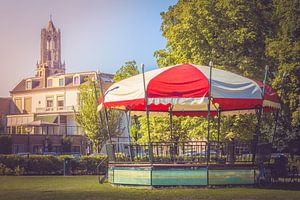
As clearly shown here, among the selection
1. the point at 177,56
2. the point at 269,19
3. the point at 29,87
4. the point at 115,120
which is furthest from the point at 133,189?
the point at 29,87

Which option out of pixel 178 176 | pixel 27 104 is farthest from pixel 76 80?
pixel 178 176

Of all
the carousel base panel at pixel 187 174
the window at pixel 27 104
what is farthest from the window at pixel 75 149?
the carousel base panel at pixel 187 174

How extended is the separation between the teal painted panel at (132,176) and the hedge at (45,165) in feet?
38.2

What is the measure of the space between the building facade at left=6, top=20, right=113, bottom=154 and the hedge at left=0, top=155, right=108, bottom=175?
3534cm

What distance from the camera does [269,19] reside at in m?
30.5

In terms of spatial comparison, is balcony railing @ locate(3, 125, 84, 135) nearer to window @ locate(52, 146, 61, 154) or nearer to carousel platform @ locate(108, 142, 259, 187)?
window @ locate(52, 146, 61, 154)

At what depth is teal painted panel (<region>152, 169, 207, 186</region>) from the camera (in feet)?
62.7

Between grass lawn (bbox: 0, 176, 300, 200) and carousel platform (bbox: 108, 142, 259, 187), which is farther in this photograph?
carousel platform (bbox: 108, 142, 259, 187)

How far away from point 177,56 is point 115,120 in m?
30.1

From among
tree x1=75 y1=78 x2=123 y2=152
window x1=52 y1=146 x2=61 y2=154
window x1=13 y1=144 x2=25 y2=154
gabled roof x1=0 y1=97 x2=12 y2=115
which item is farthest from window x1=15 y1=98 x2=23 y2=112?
tree x1=75 y1=78 x2=123 y2=152

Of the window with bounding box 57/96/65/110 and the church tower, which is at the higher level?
the church tower

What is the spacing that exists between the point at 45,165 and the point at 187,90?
15092mm

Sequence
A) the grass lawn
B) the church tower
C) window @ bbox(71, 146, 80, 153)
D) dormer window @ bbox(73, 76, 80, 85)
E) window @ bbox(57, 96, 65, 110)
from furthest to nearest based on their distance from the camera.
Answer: the church tower < window @ bbox(57, 96, 65, 110) < dormer window @ bbox(73, 76, 80, 85) < window @ bbox(71, 146, 80, 153) < the grass lawn

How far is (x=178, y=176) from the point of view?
19.2 metres
